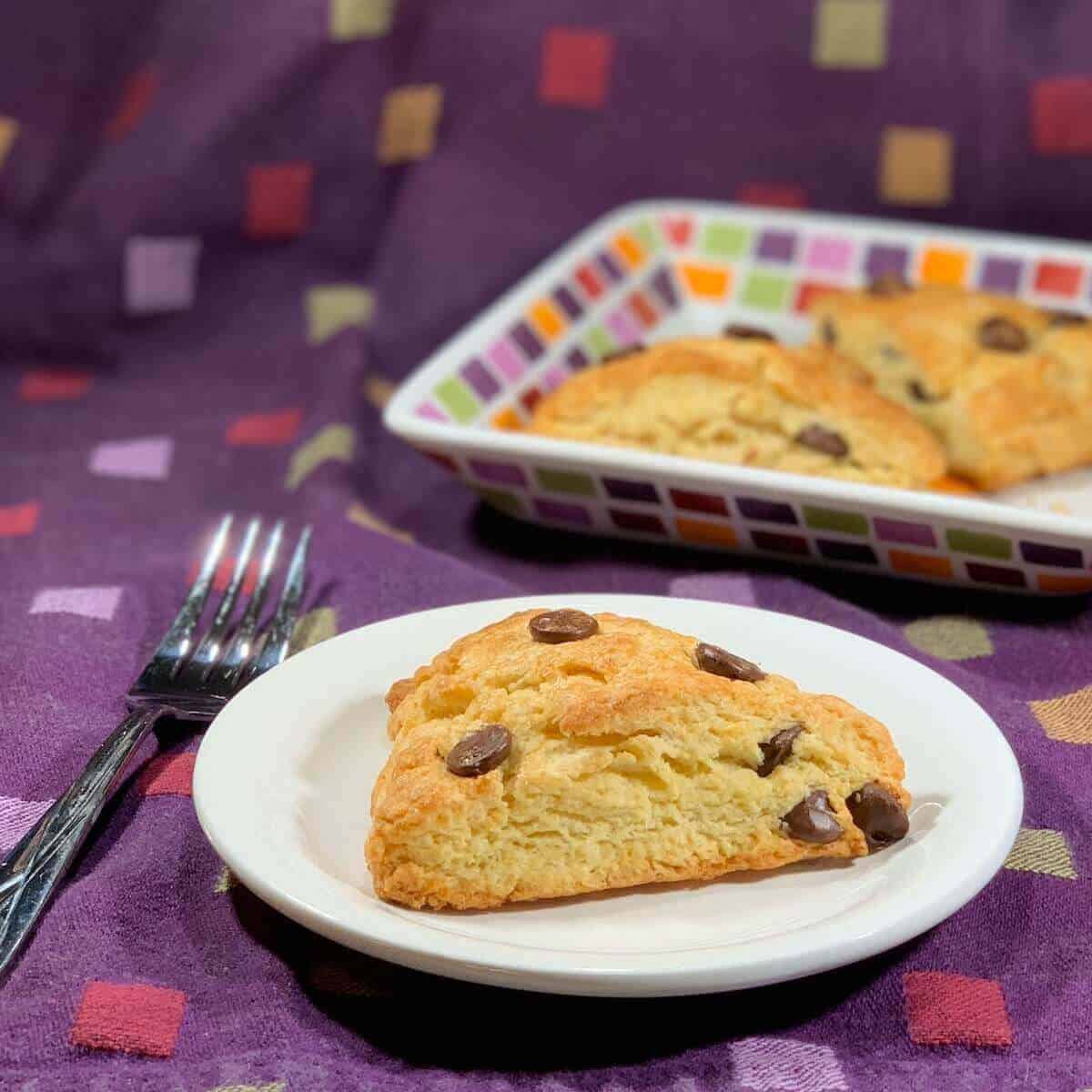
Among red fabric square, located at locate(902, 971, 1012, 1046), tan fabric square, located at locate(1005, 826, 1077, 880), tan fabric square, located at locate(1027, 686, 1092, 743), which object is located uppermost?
tan fabric square, located at locate(1005, 826, 1077, 880)

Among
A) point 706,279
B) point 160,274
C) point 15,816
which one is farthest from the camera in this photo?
point 160,274

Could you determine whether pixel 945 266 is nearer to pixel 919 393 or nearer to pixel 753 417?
pixel 919 393

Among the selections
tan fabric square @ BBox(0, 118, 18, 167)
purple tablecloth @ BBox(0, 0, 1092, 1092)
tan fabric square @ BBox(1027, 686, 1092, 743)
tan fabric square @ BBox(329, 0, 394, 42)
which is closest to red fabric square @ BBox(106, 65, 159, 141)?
purple tablecloth @ BBox(0, 0, 1092, 1092)

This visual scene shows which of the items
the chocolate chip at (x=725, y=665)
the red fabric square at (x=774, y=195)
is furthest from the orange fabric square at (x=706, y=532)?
the red fabric square at (x=774, y=195)

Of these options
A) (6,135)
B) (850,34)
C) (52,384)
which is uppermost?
(850,34)

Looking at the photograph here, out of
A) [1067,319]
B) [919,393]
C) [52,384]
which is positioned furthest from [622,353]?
[52,384]

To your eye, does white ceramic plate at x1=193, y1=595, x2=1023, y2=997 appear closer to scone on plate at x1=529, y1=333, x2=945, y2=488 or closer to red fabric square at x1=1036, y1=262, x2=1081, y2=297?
scone on plate at x1=529, y1=333, x2=945, y2=488
